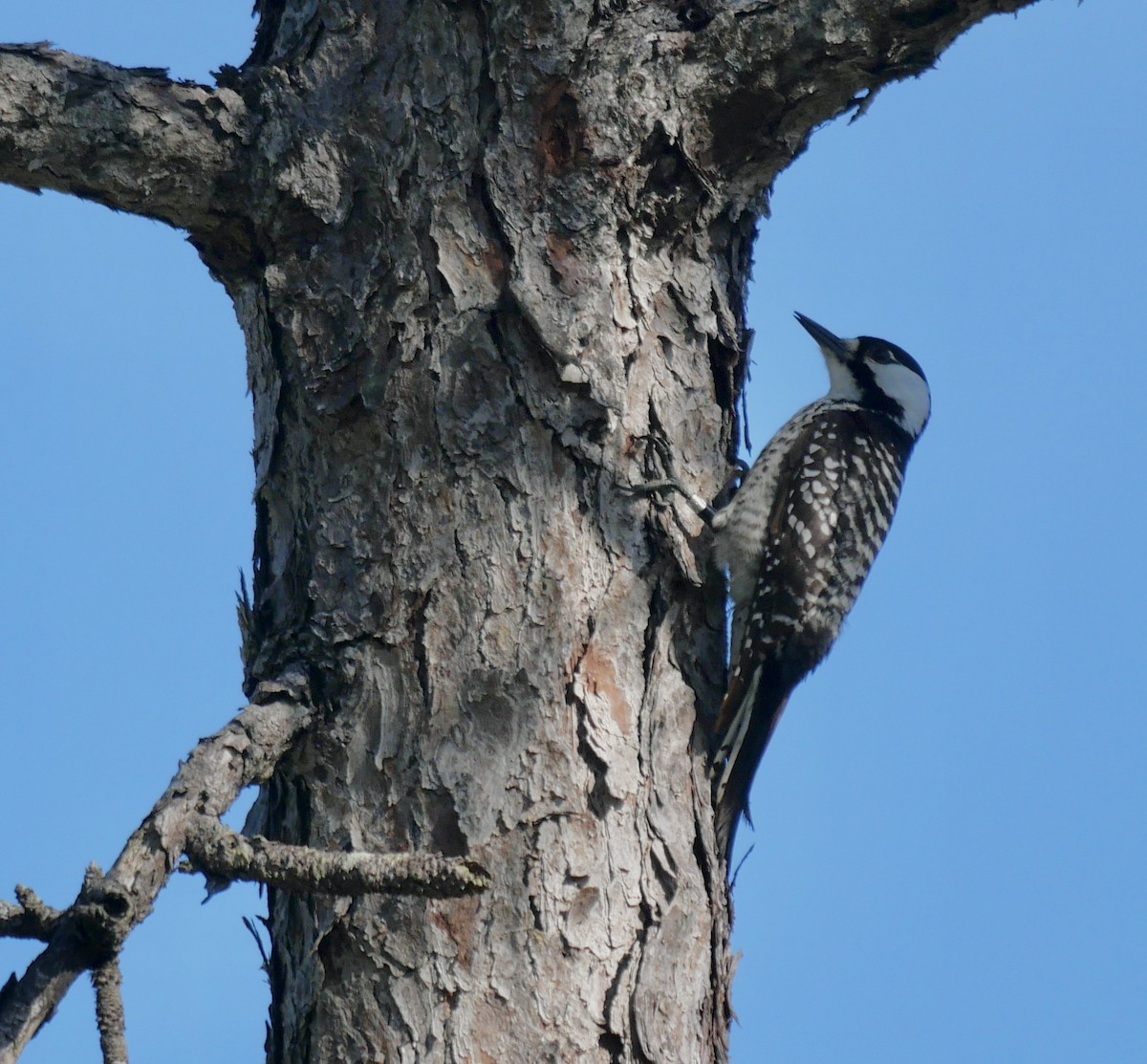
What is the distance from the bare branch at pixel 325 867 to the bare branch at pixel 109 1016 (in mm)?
214

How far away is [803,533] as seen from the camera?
14.0 feet

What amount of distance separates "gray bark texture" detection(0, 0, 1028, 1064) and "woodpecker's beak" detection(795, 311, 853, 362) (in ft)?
7.36

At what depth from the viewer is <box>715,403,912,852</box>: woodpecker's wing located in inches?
149

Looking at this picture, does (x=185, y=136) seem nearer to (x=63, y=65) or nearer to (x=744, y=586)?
(x=63, y=65)

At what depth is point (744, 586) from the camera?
3.85 meters

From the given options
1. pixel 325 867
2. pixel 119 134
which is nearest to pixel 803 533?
pixel 119 134

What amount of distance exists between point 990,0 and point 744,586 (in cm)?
166

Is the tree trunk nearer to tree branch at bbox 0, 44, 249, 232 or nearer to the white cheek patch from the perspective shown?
tree branch at bbox 0, 44, 249, 232

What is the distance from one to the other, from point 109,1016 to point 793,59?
241cm

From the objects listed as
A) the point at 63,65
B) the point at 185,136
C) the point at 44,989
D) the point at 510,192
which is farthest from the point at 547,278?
the point at 44,989

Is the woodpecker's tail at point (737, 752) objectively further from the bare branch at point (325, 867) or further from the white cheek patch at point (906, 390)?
the white cheek patch at point (906, 390)

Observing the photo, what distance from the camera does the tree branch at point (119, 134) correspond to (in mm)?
2857

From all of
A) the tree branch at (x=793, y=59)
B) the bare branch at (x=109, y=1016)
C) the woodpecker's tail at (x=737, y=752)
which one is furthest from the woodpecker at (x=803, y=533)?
the bare branch at (x=109, y=1016)

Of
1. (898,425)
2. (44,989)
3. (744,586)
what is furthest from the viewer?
(898,425)
